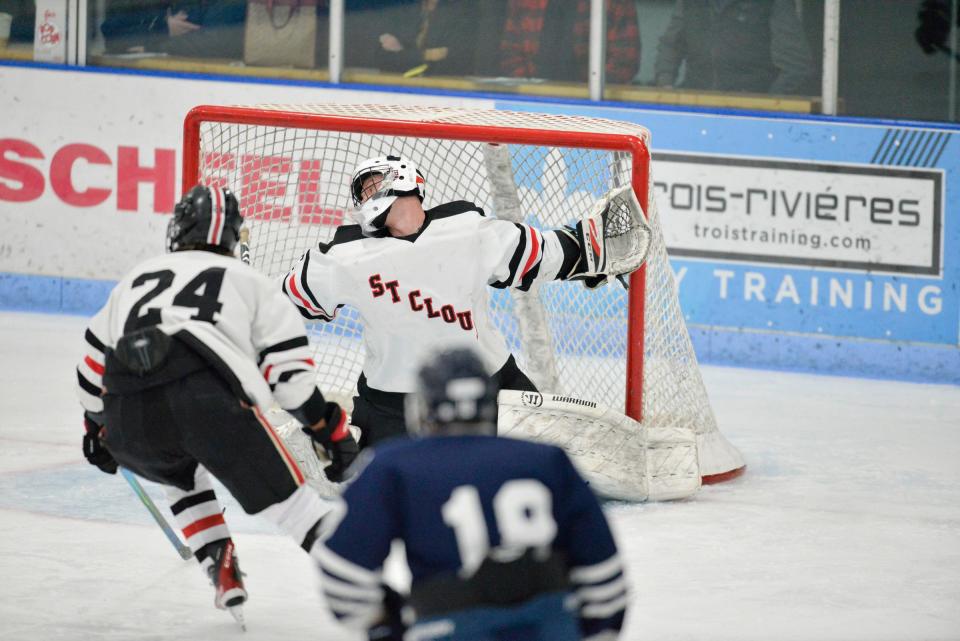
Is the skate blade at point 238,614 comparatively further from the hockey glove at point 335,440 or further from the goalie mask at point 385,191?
the goalie mask at point 385,191

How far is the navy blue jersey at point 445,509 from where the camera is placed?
1927mm

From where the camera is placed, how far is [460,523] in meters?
1.92

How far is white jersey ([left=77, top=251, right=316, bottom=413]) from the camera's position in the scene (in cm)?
291

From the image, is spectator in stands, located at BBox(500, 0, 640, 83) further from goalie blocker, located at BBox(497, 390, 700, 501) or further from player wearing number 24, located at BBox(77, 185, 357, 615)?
player wearing number 24, located at BBox(77, 185, 357, 615)

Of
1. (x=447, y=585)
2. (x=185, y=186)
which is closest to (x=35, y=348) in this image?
(x=185, y=186)

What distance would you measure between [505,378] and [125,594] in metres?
1.13

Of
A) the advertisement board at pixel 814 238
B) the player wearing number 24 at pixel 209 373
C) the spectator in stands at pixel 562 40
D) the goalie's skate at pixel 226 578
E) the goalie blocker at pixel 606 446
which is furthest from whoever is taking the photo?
the spectator in stands at pixel 562 40

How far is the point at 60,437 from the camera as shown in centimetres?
518

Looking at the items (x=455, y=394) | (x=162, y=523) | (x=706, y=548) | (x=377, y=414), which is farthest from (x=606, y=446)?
(x=455, y=394)

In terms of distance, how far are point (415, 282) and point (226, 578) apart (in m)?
0.88

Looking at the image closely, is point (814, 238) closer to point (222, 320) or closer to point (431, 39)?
point (431, 39)

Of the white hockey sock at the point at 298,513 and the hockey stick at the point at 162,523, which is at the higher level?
the white hockey sock at the point at 298,513

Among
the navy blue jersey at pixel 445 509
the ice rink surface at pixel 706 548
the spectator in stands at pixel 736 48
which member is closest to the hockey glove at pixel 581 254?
the ice rink surface at pixel 706 548

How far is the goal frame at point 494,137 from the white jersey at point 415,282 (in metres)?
0.67
